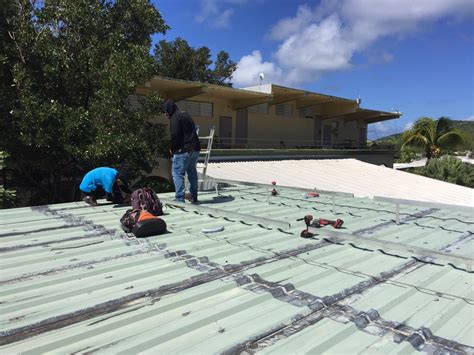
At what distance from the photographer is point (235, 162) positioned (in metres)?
18.8

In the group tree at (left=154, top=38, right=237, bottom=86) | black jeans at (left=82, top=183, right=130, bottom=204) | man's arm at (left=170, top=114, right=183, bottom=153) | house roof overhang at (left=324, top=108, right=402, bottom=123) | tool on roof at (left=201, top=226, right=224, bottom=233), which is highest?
tree at (left=154, top=38, right=237, bottom=86)

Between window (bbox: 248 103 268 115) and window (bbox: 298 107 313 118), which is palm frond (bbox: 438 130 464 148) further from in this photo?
window (bbox: 248 103 268 115)

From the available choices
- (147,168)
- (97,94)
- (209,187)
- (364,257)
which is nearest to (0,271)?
(364,257)

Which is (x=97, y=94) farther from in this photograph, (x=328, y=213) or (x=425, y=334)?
(x=425, y=334)

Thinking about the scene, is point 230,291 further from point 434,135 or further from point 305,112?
point 434,135

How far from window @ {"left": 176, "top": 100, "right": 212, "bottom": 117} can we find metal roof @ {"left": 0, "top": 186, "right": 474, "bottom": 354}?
1664 centimetres

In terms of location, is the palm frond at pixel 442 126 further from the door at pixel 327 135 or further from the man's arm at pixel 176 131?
the man's arm at pixel 176 131

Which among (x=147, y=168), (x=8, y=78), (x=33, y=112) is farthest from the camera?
(x=147, y=168)

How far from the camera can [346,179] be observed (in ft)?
57.1

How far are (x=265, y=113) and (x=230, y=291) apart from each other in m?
23.9

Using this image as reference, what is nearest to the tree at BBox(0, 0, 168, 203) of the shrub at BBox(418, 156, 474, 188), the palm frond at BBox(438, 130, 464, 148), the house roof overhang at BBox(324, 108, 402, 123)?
the shrub at BBox(418, 156, 474, 188)

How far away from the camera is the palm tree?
3269 cm

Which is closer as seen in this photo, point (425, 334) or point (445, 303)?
point (425, 334)

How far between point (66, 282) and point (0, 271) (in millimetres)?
708
